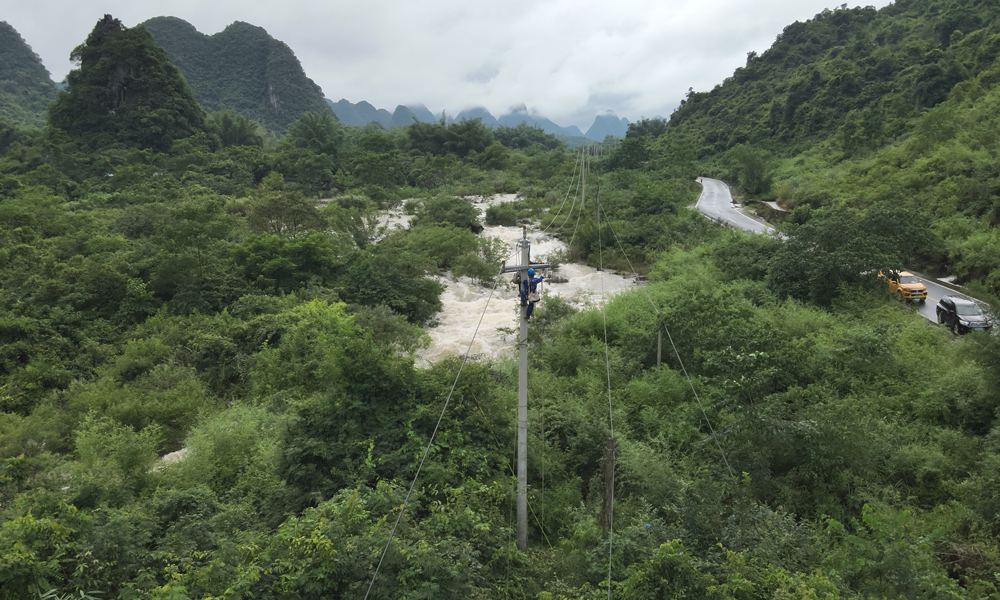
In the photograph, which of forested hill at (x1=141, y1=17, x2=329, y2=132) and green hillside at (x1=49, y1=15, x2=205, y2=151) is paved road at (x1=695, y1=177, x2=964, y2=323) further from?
forested hill at (x1=141, y1=17, x2=329, y2=132)

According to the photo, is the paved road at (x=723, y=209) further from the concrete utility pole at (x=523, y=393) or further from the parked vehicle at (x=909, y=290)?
the concrete utility pole at (x=523, y=393)

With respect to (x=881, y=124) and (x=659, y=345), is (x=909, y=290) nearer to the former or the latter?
(x=659, y=345)

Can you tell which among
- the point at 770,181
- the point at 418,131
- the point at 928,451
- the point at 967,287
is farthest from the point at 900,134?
the point at 418,131

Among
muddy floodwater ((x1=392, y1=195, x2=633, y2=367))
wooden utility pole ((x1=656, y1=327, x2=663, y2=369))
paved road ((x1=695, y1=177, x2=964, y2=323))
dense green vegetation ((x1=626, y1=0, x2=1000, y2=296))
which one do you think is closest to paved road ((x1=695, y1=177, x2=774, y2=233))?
paved road ((x1=695, y1=177, x2=964, y2=323))

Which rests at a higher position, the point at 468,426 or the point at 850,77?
the point at 850,77

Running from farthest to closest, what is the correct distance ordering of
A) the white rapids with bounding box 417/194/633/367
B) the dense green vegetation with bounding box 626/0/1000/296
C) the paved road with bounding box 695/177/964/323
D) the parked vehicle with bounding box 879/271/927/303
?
the dense green vegetation with bounding box 626/0/1000/296, the white rapids with bounding box 417/194/633/367, the paved road with bounding box 695/177/964/323, the parked vehicle with bounding box 879/271/927/303

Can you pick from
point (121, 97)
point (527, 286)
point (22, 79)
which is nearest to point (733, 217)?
point (527, 286)

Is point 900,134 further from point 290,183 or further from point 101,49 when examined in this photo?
point 101,49
